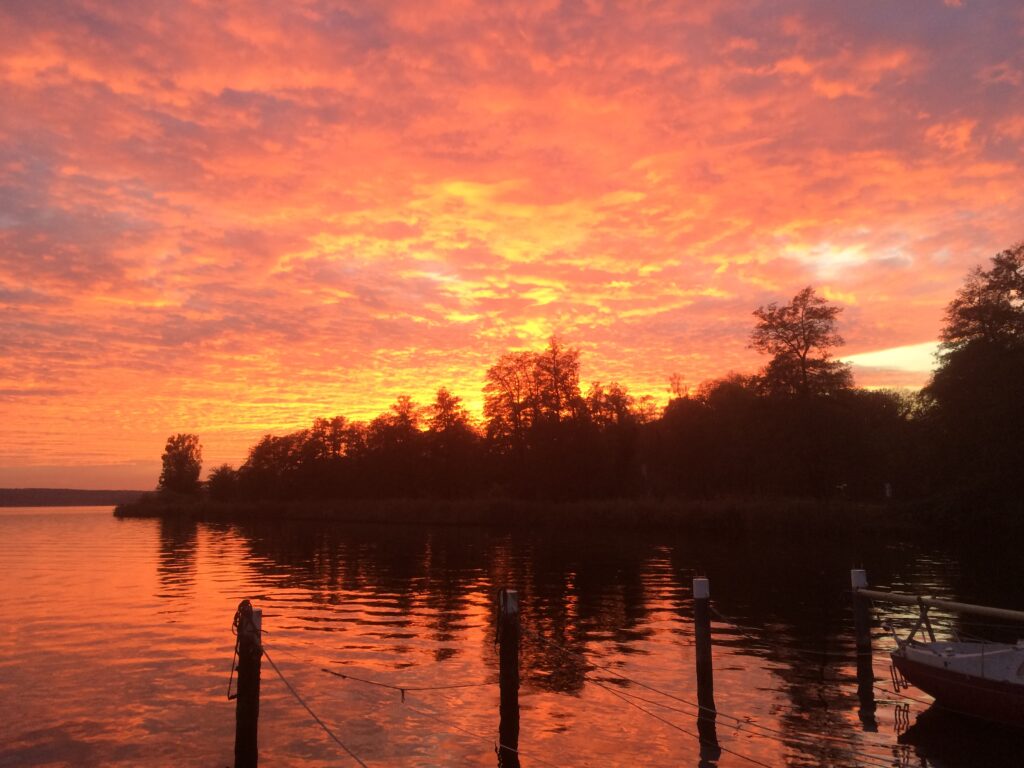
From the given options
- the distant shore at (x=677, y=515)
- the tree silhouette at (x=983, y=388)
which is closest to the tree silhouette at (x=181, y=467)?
the distant shore at (x=677, y=515)

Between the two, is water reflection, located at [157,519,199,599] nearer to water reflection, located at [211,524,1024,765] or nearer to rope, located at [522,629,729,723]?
water reflection, located at [211,524,1024,765]

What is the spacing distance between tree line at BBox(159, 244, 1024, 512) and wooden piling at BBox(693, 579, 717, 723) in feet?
162

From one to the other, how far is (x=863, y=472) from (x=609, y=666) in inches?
2422

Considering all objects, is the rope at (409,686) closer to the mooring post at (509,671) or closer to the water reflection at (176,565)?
the mooring post at (509,671)

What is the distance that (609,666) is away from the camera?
63.5 ft

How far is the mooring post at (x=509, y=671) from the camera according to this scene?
13.3 metres

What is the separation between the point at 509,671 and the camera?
1363cm

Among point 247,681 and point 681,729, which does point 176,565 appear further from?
point 681,729

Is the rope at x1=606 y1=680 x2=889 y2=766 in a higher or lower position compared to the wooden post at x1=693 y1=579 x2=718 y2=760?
lower

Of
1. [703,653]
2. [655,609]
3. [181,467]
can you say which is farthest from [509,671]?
[181,467]

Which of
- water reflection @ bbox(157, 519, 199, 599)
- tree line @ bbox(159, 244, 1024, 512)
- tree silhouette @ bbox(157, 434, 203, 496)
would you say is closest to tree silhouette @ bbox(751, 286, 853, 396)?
tree line @ bbox(159, 244, 1024, 512)

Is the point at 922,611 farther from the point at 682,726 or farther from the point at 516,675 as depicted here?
the point at 516,675

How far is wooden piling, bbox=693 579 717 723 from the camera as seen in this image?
48.2 ft

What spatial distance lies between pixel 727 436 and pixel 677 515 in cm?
2115
